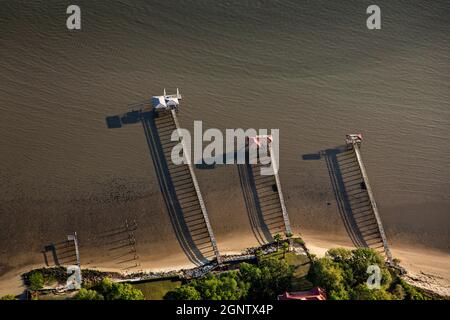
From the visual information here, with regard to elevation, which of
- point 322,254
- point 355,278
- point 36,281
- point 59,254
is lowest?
point 355,278

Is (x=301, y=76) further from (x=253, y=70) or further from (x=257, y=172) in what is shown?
(x=257, y=172)

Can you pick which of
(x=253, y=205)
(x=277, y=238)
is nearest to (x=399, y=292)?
(x=277, y=238)

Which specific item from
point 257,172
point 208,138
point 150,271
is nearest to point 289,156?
point 257,172

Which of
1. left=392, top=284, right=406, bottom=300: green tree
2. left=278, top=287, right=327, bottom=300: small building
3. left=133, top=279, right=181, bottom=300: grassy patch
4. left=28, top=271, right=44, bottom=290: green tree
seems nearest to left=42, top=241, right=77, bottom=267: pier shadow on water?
left=28, top=271, right=44, bottom=290: green tree

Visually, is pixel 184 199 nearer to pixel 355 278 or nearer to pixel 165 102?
pixel 165 102

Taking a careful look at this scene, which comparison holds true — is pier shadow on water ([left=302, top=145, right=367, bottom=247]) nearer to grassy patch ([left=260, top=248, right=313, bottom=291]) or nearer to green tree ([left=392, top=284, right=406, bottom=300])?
green tree ([left=392, top=284, right=406, bottom=300])

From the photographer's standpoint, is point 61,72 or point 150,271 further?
point 61,72
